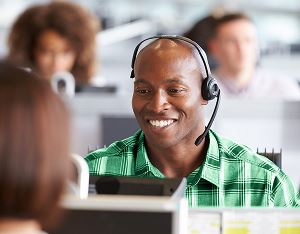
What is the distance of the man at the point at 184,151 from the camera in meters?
1.43

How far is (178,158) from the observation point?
1501mm

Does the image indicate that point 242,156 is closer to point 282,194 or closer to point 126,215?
point 282,194

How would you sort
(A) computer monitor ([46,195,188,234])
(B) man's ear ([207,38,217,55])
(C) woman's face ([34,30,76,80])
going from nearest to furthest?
(A) computer monitor ([46,195,188,234]) → (C) woman's face ([34,30,76,80]) → (B) man's ear ([207,38,217,55])

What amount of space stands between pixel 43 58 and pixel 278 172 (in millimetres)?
2305

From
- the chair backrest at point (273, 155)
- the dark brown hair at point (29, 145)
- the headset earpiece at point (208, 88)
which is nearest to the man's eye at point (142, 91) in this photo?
the headset earpiece at point (208, 88)

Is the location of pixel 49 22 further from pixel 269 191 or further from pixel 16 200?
pixel 16 200

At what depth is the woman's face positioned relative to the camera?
11.8ft

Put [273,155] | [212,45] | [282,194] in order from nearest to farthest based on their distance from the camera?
[282,194], [273,155], [212,45]

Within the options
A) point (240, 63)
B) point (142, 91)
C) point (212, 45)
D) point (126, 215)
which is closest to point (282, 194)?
point (142, 91)

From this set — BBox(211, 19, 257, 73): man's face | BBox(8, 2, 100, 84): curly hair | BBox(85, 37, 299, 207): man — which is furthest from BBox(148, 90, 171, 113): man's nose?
BBox(211, 19, 257, 73): man's face

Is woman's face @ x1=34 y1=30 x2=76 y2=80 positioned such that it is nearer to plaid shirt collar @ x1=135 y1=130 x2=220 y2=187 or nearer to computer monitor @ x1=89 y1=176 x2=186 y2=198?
plaid shirt collar @ x1=135 y1=130 x2=220 y2=187

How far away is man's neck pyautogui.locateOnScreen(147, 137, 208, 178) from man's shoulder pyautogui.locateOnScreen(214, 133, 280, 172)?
0.13 ft

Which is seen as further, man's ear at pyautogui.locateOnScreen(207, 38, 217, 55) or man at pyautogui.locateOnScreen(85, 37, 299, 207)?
man's ear at pyautogui.locateOnScreen(207, 38, 217, 55)

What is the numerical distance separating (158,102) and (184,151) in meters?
0.11
